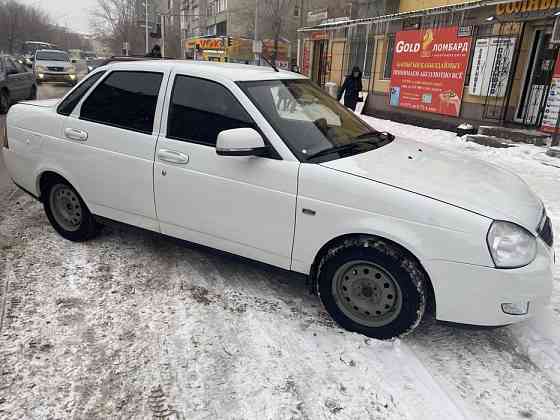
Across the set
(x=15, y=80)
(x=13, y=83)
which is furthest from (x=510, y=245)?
(x=15, y=80)

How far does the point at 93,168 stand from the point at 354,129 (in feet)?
7.55

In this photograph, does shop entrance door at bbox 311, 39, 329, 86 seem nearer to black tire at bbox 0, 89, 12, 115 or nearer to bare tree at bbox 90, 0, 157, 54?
black tire at bbox 0, 89, 12, 115

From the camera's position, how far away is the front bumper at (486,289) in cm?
268

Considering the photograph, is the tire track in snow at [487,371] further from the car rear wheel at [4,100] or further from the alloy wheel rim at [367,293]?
the car rear wheel at [4,100]

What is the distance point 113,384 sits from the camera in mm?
2625

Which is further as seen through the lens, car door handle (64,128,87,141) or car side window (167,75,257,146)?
car door handle (64,128,87,141)

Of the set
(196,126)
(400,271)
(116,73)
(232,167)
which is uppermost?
(116,73)

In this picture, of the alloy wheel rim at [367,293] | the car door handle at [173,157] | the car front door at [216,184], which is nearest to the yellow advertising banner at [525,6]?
the car front door at [216,184]

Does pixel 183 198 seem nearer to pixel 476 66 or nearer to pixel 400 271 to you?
pixel 400 271

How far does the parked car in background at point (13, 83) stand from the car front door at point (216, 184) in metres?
11.8

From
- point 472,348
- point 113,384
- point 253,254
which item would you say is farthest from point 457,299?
point 113,384

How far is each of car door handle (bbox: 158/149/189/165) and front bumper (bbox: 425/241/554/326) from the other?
6.32ft

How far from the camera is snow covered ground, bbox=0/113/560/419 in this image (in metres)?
2.52

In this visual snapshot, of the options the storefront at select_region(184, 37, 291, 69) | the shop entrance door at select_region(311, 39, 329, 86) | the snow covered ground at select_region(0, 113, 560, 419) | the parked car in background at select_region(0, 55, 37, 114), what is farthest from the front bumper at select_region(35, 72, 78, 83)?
the snow covered ground at select_region(0, 113, 560, 419)
